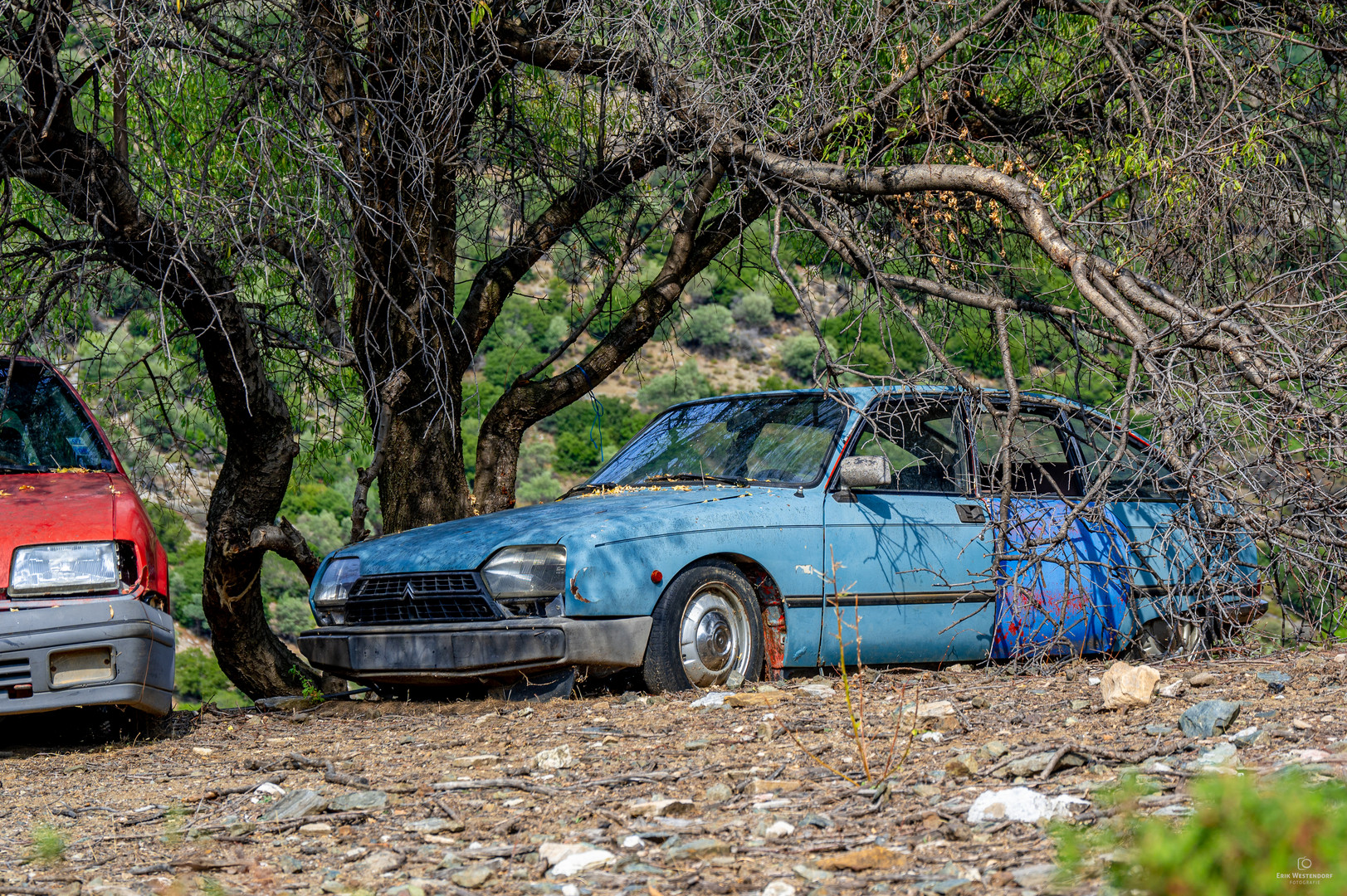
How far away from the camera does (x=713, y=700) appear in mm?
5168

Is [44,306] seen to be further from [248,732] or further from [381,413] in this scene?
[248,732]

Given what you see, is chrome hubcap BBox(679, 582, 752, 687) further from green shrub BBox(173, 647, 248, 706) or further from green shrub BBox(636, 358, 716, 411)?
green shrub BBox(636, 358, 716, 411)

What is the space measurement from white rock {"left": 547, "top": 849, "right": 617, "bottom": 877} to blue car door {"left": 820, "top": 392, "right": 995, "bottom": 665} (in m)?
2.90

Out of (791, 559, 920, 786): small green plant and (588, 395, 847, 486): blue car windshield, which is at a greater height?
(588, 395, 847, 486): blue car windshield

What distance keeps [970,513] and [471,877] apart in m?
4.10

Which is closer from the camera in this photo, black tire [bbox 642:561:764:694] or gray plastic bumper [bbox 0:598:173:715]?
gray plastic bumper [bbox 0:598:173:715]

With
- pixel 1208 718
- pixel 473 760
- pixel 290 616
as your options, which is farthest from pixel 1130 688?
pixel 290 616

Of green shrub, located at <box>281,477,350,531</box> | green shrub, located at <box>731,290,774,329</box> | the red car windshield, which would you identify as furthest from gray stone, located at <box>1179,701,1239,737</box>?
green shrub, located at <box>731,290,774,329</box>

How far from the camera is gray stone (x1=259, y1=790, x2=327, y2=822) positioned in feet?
12.1

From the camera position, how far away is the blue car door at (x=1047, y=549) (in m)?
5.96

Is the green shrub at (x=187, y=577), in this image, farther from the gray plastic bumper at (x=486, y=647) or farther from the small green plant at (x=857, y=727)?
the small green plant at (x=857, y=727)

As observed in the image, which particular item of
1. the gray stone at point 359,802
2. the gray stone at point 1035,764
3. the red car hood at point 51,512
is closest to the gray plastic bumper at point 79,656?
the red car hood at point 51,512

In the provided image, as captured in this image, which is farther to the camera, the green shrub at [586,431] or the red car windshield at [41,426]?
the green shrub at [586,431]

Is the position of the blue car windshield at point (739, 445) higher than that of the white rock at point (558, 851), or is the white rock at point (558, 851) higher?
the blue car windshield at point (739, 445)
